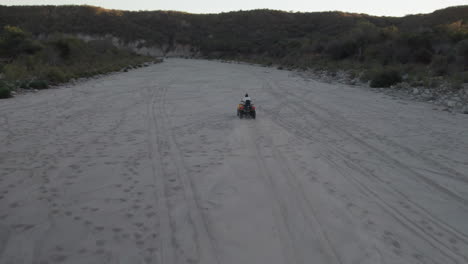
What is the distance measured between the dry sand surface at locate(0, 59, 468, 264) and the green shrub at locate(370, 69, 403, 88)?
9.10 m

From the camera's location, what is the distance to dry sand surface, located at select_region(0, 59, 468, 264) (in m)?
3.50

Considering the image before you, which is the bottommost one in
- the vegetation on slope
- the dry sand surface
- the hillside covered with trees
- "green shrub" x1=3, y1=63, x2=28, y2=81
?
the dry sand surface

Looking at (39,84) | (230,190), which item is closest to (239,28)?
(39,84)

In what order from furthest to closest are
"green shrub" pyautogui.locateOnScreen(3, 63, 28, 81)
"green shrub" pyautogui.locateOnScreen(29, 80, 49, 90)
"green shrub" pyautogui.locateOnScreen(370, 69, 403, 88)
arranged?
"green shrub" pyautogui.locateOnScreen(370, 69, 403, 88) → "green shrub" pyautogui.locateOnScreen(3, 63, 28, 81) → "green shrub" pyautogui.locateOnScreen(29, 80, 49, 90)

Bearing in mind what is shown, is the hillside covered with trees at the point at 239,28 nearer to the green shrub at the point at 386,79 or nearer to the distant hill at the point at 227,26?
the distant hill at the point at 227,26

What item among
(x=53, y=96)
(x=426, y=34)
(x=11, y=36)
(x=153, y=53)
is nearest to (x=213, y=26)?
(x=153, y=53)

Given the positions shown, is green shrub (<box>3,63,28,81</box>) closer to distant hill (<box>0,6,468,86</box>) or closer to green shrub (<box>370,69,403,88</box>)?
green shrub (<box>370,69,403,88</box>)

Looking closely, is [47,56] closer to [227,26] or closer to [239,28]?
[239,28]

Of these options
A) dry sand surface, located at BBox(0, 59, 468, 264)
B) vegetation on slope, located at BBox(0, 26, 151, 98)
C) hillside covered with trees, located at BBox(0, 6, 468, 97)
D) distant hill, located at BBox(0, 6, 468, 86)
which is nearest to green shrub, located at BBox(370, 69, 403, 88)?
dry sand surface, located at BBox(0, 59, 468, 264)

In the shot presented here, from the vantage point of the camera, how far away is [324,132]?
8625 millimetres

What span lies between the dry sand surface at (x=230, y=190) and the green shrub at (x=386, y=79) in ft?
29.8

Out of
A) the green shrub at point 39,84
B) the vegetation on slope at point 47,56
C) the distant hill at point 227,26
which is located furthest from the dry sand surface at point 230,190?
the distant hill at point 227,26

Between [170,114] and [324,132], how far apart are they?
472 cm

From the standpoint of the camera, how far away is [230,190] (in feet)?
16.1
